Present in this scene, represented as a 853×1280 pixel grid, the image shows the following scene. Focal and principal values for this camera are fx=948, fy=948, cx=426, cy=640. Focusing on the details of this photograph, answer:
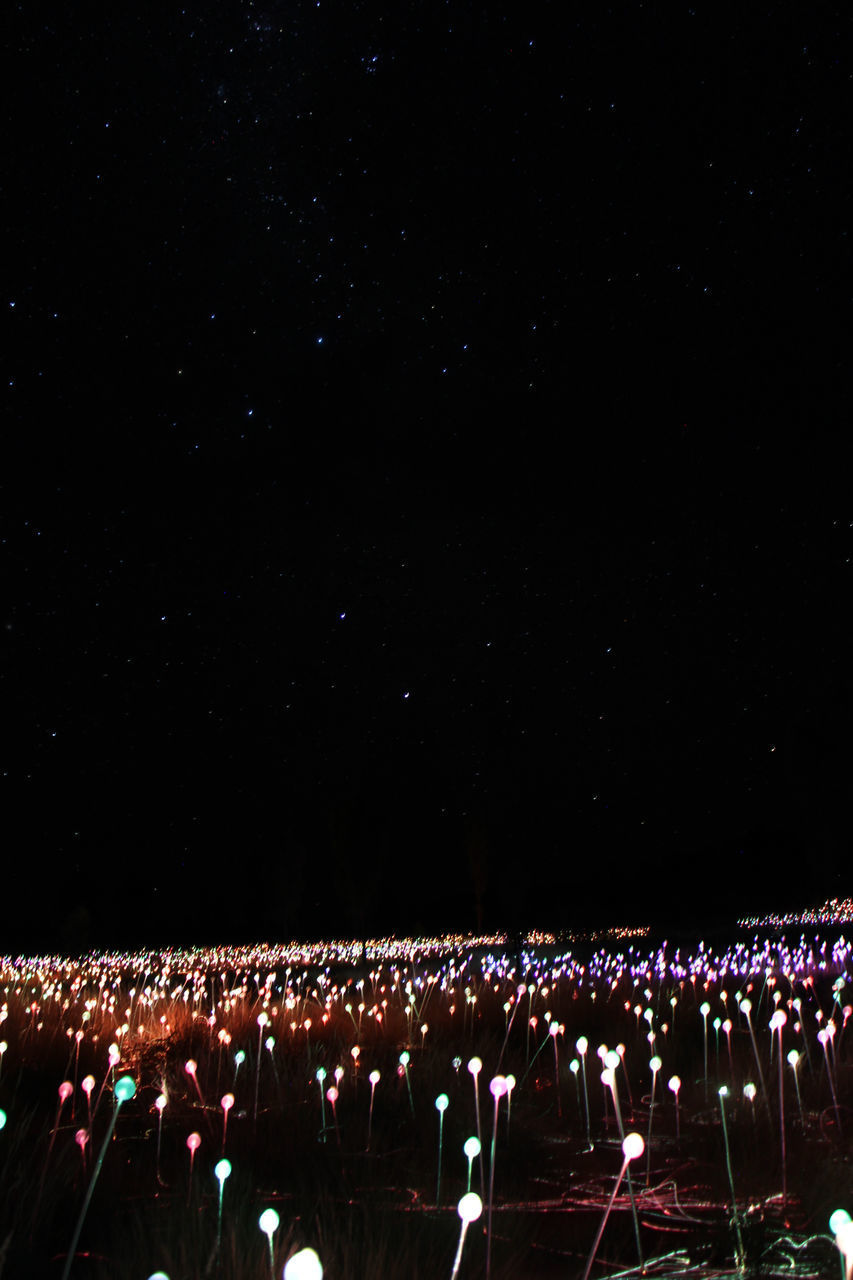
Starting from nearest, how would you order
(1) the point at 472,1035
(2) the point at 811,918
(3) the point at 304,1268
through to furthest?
1. (3) the point at 304,1268
2. (1) the point at 472,1035
3. (2) the point at 811,918

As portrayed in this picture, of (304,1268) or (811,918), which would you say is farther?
(811,918)

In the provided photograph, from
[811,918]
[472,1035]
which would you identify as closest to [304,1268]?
[472,1035]

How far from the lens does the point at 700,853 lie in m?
33.1

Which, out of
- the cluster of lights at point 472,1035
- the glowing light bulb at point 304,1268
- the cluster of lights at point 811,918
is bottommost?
the glowing light bulb at point 304,1268

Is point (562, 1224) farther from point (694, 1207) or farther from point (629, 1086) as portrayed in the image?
point (629, 1086)

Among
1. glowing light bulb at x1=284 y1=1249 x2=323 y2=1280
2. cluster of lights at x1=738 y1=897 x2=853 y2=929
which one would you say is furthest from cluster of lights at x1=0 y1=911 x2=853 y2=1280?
cluster of lights at x1=738 y1=897 x2=853 y2=929

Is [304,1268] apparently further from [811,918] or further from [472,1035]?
[811,918]

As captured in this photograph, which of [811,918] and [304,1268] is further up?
[811,918]

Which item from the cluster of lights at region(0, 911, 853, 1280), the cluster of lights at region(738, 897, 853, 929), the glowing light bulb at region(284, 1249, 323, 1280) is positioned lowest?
the glowing light bulb at region(284, 1249, 323, 1280)

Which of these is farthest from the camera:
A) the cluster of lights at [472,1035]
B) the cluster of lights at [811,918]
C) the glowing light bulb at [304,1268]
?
the cluster of lights at [811,918]

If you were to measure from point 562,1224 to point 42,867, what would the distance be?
32.6 m

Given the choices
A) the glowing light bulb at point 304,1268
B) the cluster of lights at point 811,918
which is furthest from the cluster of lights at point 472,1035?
the cluster of lights at point 811,918

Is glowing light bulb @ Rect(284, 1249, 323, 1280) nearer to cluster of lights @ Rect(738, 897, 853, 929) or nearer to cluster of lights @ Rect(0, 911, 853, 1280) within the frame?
cluster of lights @ Rect(0, 911, 853, 1280)

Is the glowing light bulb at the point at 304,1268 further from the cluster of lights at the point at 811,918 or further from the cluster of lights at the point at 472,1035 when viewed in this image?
the cluster of lights at the point at 811,918
